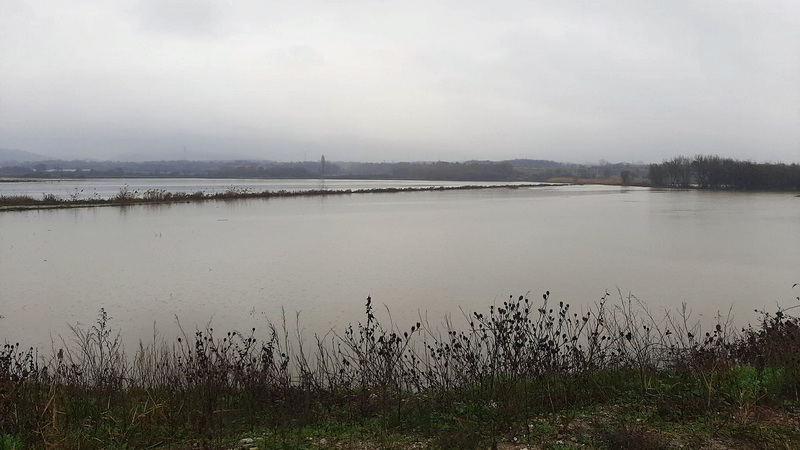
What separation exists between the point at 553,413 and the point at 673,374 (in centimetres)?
162

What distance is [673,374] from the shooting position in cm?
481

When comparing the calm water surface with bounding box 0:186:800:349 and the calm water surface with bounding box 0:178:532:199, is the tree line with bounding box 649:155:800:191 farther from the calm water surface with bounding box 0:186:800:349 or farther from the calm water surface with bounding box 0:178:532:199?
the calm water surface with bounding box 0:186:800:349

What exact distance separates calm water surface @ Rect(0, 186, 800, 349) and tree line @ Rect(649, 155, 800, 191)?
148ft

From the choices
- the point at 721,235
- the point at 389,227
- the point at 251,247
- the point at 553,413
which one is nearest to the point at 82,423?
the point at 553,413

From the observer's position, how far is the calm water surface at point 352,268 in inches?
326

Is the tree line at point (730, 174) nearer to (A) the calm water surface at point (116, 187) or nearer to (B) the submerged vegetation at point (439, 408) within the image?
(A) the calm water surface at point (116, 187)

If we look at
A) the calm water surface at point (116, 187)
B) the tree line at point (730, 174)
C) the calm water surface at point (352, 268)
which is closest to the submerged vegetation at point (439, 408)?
the calm water surface at point (352, 268)

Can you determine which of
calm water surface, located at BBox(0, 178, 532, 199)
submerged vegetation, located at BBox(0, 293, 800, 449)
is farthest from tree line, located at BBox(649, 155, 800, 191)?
submerged vegetation, located at BBox(0, 293, 800, 449)

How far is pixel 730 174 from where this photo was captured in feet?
203

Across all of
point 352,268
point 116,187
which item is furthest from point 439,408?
point 116,187

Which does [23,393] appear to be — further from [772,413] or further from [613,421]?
[772,413]

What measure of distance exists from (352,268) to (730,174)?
63690 millimetres

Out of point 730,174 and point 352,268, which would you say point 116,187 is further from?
point 730,174

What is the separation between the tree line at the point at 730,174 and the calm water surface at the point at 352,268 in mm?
45194
